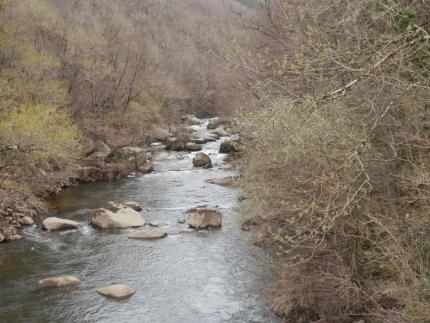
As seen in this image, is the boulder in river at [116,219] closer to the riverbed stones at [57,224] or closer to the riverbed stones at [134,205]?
the riverbed stones at [57,224]

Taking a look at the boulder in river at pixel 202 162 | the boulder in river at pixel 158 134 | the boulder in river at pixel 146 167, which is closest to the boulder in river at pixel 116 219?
the boulder in river at pixel 146 167

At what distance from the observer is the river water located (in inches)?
420

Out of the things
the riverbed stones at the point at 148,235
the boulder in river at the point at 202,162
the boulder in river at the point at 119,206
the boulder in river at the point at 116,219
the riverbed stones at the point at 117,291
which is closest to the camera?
the riverbed stones at the point at 117,291

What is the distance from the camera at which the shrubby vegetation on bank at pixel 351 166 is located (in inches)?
233

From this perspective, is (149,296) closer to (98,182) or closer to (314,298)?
(314,298)

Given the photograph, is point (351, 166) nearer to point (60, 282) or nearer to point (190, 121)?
point (60, 282)

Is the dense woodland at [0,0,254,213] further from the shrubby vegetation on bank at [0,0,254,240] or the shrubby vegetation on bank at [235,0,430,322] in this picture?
the shrubby vegetation on bank at [235,0,430,322]

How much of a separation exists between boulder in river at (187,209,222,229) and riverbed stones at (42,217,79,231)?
432 centimetres

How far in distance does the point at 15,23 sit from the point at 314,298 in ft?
70.0

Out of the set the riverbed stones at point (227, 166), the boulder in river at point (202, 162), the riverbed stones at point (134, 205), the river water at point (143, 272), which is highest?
the boulder in river at point (202, 162)

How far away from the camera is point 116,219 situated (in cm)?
1736

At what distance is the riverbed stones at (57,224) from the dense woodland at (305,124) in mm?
1410

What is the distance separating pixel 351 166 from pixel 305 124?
1.41 meters

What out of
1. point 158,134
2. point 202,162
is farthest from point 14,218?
point 158,134
